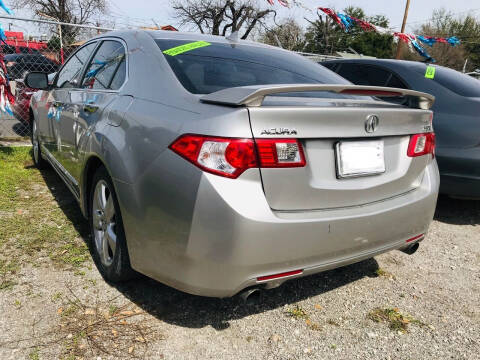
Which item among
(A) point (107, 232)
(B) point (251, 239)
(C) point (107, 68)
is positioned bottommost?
(A) point (107, 232)

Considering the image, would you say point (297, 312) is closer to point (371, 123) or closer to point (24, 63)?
point (371, 123)

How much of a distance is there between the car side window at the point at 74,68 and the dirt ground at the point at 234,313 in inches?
51.4

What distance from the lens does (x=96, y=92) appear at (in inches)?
109

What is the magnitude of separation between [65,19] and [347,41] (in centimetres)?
3193

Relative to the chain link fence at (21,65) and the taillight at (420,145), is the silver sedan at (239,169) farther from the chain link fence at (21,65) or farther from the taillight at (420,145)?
the chain link fence at (21,65)

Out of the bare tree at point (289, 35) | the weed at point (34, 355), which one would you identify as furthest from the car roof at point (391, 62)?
the bare tree at point (289, 35)

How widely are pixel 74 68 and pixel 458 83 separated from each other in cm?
368

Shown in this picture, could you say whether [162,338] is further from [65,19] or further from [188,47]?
[65,19]

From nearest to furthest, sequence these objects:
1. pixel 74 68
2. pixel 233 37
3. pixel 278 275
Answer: pixel 278 275, pixel 233 37, pixel 74 68

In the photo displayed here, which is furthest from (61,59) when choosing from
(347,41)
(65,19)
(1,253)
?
(347,41)

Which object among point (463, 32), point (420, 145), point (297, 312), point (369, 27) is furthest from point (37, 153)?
point (463, 32)

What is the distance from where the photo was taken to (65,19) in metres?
33.8

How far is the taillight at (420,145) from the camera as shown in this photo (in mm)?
2299

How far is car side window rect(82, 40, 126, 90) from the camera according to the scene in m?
2.61
